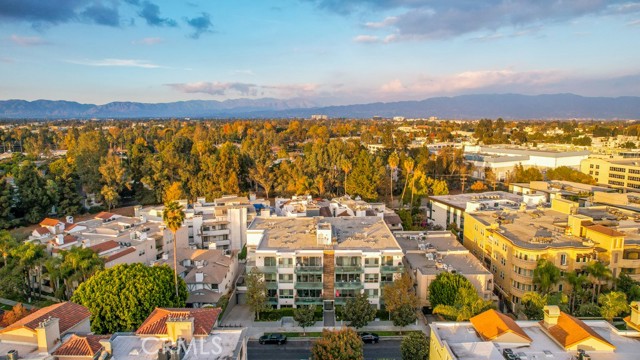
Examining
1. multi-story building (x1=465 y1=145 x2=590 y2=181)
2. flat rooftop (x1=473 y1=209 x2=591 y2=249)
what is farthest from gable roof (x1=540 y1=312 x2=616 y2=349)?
multi-story building (x1=465 y1=145 x2=590 y2=181)

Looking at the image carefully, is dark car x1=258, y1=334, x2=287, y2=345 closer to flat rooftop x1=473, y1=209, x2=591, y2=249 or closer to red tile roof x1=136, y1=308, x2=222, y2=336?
red tile roof x1=136, y1=308, x2=222, y2=336

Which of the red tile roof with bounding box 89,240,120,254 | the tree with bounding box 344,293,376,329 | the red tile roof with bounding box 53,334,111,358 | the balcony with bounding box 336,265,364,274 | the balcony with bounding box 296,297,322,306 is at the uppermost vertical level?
the red tile roof with bounding box 53,334,111,358

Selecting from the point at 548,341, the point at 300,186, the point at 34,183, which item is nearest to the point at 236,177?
the point at 300,186

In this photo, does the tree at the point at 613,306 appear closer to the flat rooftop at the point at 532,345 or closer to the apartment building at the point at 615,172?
the flat rooftop at the point at 532,345

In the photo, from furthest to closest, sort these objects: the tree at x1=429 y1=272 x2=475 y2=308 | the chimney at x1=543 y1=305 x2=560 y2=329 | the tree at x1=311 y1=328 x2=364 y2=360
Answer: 1. the tree at x1=429 y1=272 x2=475 y2=308
2. the tree at x1=311 y1=328 x2=364 y2=360
3. the chimney at x1=543 y1=305 x2=560 y2=329

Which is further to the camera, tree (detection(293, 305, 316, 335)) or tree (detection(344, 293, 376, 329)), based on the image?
tree (detection(293, 305, 316, 335))

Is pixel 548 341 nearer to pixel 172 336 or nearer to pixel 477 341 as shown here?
pixel 477 341

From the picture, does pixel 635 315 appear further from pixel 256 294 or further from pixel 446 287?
pixel 256 294

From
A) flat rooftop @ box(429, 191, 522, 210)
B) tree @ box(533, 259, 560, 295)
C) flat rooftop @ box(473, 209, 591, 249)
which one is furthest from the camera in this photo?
flat rooftop @ box(429, 191, 522, 210)
